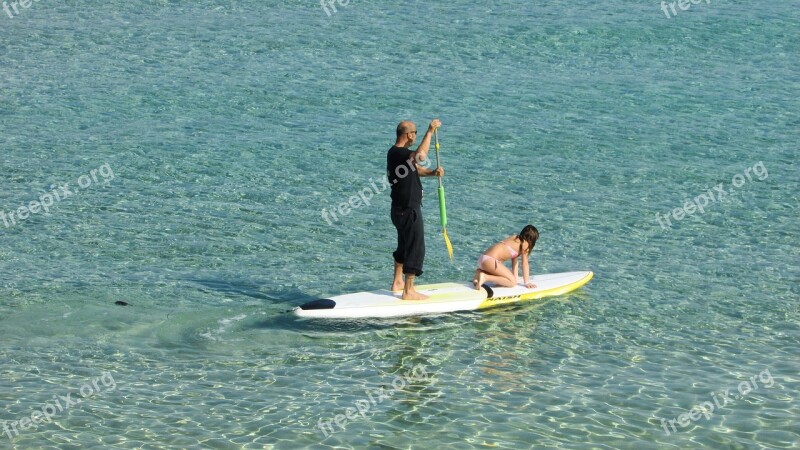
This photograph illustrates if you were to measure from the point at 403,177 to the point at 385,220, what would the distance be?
364 centimetres

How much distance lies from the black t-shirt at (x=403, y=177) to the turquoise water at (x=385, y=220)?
4.07 ft

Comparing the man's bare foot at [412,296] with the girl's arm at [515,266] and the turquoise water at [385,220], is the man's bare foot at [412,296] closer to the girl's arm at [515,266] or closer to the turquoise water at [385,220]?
the turquoise water at [385,220]

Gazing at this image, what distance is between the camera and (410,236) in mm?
10938

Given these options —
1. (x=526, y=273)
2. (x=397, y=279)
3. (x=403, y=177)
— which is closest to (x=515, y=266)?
(x=526, y=273)

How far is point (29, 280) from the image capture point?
11883 mm

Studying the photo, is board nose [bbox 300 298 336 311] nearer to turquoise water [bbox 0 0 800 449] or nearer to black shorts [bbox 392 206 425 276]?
turquoise water [bbox 0 0 800 449]

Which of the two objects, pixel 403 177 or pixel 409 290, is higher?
pixel 403 177

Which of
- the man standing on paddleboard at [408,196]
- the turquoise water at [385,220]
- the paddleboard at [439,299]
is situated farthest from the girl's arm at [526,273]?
the man standing on paddleboard at [408,196]

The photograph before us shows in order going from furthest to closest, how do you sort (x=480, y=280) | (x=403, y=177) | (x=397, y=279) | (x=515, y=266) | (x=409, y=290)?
(x=515, y=266) < (x=480, y=280) < (x=397, y=279) < (x=409, y=290) < (x=403, y=177)

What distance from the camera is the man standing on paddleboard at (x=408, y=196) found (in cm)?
1059

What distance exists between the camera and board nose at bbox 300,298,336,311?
1073 cm

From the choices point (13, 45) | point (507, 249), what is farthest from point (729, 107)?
point (13, 45)

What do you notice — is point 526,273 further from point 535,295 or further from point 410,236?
point 410,236

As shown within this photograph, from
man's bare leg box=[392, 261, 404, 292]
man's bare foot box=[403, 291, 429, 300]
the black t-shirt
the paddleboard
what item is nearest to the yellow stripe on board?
the paddleboard
